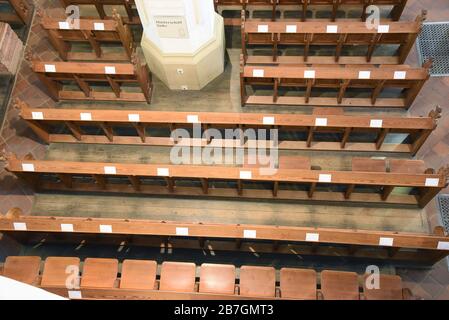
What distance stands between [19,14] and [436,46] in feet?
16.6

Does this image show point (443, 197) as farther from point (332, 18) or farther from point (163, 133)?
point (163, 133)

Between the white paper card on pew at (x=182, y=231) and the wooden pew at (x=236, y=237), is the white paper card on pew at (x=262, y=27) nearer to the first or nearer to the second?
the wooden pew at (x=236, y=237)

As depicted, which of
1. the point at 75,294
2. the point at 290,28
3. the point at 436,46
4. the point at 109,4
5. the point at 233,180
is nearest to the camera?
the point at 75,294

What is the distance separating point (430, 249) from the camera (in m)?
4.16

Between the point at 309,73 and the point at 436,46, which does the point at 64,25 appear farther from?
the point at 436,46

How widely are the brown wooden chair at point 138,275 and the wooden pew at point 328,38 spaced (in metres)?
2.45

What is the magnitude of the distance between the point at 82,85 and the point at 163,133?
3.31 ft

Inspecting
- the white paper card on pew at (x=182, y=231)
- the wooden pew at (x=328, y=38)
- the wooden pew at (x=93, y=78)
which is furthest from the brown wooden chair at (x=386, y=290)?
the wooden pew at (x=93, y=78)

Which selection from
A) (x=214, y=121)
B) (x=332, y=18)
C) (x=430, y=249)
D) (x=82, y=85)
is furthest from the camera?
(x=332, y=18)

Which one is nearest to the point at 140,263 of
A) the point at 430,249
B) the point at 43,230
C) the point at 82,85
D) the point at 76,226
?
the point at 76,226

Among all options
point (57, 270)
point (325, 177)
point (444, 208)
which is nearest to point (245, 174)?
point (325, 177)

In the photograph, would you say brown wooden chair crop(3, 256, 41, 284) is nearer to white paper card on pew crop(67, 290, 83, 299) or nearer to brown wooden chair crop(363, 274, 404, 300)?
white paper card on pew crop(67, 290, 83, 299)

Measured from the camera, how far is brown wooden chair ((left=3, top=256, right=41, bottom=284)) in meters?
4.18

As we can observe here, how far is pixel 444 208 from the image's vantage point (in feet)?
15.1
